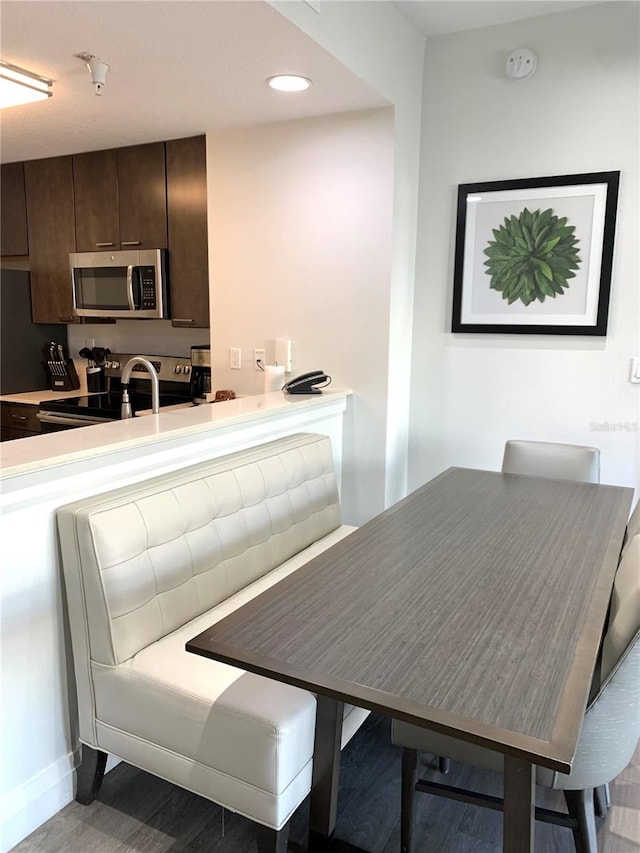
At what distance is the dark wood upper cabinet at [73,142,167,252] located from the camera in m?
3.34

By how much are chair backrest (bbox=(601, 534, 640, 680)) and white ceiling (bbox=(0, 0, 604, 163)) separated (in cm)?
177

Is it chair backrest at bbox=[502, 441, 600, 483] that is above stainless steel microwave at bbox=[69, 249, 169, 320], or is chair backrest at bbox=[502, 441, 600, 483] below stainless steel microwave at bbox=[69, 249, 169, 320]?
below

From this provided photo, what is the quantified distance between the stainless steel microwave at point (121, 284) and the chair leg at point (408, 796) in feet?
8.54

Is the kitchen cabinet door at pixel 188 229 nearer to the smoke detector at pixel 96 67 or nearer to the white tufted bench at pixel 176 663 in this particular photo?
the smoke detector at pixel 96 67

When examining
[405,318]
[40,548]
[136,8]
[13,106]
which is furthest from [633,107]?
[40,548]

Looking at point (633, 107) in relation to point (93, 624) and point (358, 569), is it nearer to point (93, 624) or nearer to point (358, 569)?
point (358, 569)

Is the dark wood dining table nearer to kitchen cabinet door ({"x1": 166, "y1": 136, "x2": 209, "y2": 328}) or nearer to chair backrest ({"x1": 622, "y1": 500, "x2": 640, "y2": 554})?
chair backrest ({"x1": 622, "y1": 500, "x2": 640, "y2": 554})

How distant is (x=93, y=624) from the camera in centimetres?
165

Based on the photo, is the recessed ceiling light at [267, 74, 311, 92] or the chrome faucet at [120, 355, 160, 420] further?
the chrome faucet at [120, 355, 160, 420]

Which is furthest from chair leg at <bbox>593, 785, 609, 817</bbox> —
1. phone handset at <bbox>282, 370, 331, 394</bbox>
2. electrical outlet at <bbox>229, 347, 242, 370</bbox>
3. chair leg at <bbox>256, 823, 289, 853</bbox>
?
electrical outlet at <bbox>229, 347, 242, 370</bbox>

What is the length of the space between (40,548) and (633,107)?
2740 mm

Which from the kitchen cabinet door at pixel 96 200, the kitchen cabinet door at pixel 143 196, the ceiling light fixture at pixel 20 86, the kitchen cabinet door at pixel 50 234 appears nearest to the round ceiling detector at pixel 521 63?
the kitchen cabinet door at pixel 143 196

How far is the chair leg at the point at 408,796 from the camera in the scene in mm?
1550

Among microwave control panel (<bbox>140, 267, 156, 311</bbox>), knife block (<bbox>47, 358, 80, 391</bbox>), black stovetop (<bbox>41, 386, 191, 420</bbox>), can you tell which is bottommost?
black stovetop (<bbox>41, 386, 191, 420</bbox>)
